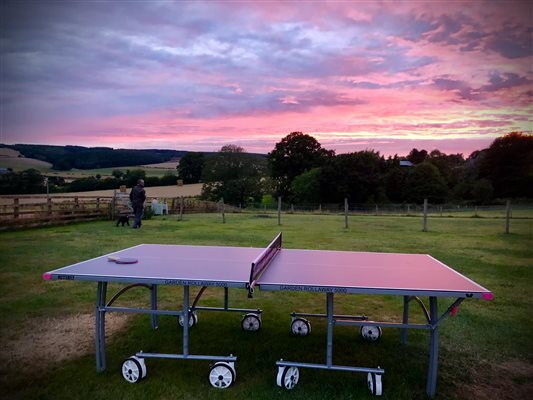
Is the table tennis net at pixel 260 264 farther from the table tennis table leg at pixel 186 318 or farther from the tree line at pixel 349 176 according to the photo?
the tree line at pixel 349 176

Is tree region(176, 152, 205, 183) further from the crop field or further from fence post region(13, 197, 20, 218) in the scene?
fence post region(13, 197, 20, 218)

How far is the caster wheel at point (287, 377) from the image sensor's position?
4.11 m

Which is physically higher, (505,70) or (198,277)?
(505,70)

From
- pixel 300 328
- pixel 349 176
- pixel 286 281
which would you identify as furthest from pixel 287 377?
pixel 349 176

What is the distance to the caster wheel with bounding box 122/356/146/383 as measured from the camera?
420 cm

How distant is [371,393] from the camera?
4.03 m

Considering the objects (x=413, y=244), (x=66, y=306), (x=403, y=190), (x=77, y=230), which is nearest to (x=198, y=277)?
(x=66, y=306)

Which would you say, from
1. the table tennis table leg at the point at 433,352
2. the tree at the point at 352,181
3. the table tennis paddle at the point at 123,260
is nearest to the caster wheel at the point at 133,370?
the table tennis paddle at the point at 123,260

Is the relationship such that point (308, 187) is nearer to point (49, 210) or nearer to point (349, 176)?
point (349, 176)

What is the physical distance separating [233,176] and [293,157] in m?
10.2

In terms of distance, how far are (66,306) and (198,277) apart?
3697mm

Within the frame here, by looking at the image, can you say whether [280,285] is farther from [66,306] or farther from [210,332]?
[66,306]

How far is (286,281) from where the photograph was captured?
13.2ft

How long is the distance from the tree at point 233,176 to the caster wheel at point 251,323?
54296mm
